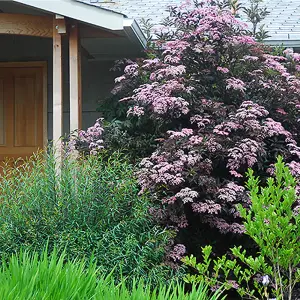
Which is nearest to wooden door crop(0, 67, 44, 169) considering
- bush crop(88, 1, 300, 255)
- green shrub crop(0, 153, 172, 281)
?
bush crop(88, 1, 300, 255)

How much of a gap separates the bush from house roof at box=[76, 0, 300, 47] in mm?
671

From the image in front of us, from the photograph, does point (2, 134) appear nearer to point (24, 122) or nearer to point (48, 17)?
point (24, 122)

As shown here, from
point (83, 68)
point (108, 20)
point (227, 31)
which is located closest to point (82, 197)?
point (108, 20)

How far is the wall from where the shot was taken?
301 inches

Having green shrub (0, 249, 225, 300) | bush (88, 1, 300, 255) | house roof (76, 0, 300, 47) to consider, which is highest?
house roof (76, 0, 300, 47)

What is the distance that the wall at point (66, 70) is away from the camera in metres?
7.64

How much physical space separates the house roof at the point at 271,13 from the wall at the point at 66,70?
90cm

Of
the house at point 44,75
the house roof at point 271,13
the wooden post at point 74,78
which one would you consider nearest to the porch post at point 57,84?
the wooden post at point 74,78

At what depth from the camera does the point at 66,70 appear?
7.72 meters

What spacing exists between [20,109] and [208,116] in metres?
3.51

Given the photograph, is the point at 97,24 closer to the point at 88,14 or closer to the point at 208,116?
the point at 88,14

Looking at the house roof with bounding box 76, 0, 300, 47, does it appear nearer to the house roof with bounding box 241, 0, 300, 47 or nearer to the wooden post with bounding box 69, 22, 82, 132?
the house roof with bounding box 241, 0, 300, 47

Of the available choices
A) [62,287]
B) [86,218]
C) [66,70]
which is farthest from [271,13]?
[62,287]

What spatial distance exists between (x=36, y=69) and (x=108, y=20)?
2517 mm
